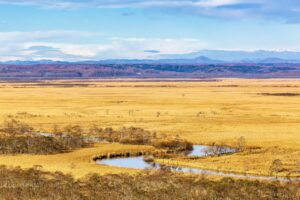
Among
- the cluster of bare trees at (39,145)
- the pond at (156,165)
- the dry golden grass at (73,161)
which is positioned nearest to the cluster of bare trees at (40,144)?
the cluster of bare trees at (39,145)

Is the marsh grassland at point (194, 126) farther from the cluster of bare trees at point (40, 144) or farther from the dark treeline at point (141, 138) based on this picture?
the dark treeline at point (141, 138)

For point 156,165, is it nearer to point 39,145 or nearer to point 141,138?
point 39,145

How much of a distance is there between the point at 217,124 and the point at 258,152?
60.3ft

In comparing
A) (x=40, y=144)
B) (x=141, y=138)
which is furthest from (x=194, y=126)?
(x=40, y=144)

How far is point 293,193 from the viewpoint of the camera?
92.4ft

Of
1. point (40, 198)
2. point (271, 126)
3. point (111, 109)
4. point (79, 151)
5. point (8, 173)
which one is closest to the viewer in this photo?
A: point (40, 198)

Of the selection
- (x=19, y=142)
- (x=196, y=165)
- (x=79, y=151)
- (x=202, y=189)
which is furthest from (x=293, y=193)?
(x=19, y=142)

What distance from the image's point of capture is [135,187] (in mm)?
28938

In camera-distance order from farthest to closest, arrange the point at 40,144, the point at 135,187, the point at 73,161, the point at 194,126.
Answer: the point at 194,126, the point at 40,144, the point at 73,161, the point at 135,187

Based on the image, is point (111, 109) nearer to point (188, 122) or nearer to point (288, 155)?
point (188, 122)

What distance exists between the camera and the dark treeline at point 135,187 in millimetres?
26834

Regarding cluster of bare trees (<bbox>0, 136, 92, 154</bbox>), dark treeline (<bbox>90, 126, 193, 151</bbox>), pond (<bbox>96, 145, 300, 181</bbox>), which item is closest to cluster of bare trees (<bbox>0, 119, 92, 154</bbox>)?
cluster of bare trees (<bbox>0, 136, 92, 154</bbox>)

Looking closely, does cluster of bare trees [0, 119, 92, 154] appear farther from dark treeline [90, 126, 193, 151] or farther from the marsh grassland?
dark treeline [90, 126, 193, 151]

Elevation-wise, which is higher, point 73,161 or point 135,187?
point 135,187
